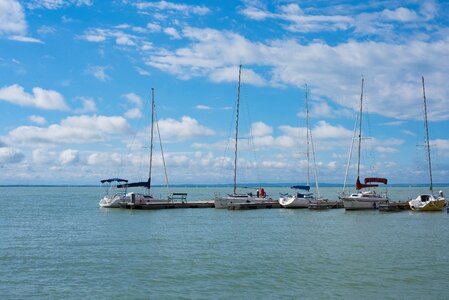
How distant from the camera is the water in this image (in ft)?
78.5

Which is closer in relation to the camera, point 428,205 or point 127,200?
point 428,205

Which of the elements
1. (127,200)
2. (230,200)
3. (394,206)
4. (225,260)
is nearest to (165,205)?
(127,200)

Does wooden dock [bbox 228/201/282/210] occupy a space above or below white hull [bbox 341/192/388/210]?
below

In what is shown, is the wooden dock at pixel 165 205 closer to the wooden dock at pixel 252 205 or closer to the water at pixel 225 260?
the wooden dock at pixel 252 205

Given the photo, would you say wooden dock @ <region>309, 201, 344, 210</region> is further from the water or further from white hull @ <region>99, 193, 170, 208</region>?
white hull @ <region>99, 193, 170, 208</region>

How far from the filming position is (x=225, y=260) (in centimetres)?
3139

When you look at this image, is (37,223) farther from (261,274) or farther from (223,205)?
(261,274)

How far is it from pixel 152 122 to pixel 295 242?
46007mm

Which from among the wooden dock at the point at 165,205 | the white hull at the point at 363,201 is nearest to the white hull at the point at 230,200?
the wooden dock at the point at 165,205

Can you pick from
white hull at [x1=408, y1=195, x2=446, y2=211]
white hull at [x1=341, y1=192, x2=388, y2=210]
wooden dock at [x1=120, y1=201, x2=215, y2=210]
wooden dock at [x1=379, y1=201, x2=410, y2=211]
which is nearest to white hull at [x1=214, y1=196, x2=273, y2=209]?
wooden dock at [x1=120, y1=201, x2=215, y2=210]

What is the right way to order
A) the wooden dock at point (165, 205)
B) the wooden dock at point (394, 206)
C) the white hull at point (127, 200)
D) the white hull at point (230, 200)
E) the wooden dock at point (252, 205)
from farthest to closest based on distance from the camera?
the white hull at point (230, 200) < the wooden dock at point (252, 205) < the white hull at point (127, 200) < the wooden dock at point (165, 205) < the wooden dock at point (394, 206)

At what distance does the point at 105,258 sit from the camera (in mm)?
32219

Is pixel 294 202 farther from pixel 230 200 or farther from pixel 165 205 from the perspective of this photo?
pixel 165 205

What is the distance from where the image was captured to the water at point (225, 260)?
942 inches
